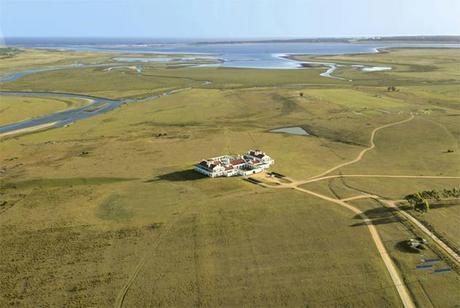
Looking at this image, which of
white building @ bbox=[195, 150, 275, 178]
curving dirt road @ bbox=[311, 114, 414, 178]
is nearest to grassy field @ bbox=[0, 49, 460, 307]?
curving dirt road @ bbox=[311, 114, 414, 178]

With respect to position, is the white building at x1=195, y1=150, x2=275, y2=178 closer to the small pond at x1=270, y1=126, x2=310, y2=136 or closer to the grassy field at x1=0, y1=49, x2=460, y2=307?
the grassy field at x1=0, y1=49, x2=460, y2=307

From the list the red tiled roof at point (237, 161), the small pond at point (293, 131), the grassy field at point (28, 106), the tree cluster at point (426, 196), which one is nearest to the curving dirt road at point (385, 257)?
the tree cluster at point (426, 196)

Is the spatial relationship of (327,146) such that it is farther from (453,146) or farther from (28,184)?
(28,184)

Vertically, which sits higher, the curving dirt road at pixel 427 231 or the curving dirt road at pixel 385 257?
the curving dirt road at pixel 427 231

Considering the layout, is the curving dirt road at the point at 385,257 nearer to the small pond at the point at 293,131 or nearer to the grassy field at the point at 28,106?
the small pond at the point at 293,131

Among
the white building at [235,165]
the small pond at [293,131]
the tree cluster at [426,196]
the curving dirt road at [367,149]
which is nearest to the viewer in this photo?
the tree cluster at [426,196]

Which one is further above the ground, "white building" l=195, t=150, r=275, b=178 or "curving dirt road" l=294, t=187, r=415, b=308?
"white building" l=195, t=150, r=275, b=178

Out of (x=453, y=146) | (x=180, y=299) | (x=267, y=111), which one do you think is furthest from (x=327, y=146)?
(x=180, y=299)
